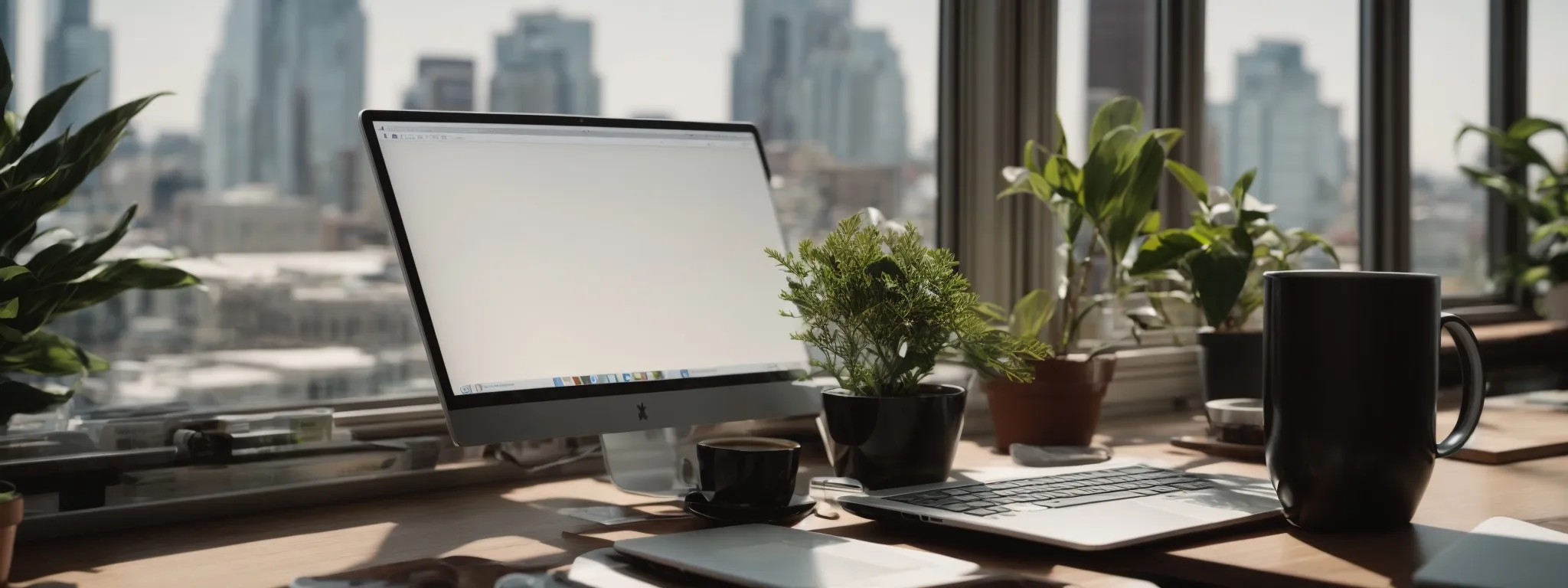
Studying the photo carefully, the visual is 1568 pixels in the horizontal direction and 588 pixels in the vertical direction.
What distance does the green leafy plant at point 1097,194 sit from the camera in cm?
150

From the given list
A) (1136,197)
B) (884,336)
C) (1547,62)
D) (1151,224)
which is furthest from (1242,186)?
(1547,62)

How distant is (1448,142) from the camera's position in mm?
3084

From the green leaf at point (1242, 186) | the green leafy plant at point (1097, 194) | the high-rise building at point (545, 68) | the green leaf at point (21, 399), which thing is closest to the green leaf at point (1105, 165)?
the green leafy plant at point (1097, 194)

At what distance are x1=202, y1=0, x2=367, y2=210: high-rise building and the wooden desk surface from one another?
15.6 inches

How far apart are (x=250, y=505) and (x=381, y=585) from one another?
15.9 inches

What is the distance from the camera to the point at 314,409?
→ 133cm

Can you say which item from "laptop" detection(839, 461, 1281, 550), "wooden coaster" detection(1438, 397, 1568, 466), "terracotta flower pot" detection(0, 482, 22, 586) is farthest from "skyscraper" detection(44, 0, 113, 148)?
"wooden coaster" detection(1438, 397, 1568, 466)

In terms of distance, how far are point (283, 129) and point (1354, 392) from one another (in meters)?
1.09

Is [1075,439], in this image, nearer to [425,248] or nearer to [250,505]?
[425,248]

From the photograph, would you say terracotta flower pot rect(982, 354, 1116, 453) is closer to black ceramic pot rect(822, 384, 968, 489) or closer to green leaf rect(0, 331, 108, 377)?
black ceramic pot rect(822, 384, 968, 489)

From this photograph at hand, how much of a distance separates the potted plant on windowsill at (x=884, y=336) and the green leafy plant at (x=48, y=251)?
564 millimetres

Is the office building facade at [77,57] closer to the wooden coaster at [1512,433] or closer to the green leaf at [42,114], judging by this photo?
the green leaf at [42,114]

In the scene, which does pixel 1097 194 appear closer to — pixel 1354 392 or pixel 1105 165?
pixel 1105 165

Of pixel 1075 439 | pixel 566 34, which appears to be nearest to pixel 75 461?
pixel 566 34
